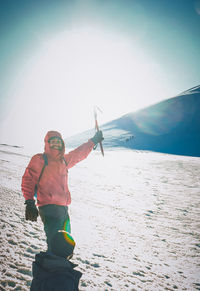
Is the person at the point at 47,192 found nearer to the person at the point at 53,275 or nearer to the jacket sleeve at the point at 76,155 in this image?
the jacket sleeve at the point at 76,155

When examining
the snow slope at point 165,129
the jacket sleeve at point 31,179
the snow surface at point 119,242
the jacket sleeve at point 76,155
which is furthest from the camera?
the snow slope at point 165,129

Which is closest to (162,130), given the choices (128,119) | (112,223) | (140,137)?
(140,137)

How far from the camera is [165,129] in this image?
70.1 meters

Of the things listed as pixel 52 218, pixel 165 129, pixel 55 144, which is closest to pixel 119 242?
pixel 52 218

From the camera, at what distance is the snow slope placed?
56237 millimetres

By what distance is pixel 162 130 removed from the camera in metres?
70.1

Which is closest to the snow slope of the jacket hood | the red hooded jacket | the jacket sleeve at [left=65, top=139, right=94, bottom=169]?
the jacket sleeve at [left=65, top=139, right=94, bottom=169]

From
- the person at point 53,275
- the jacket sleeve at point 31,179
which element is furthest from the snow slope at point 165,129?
the person at point 53,275

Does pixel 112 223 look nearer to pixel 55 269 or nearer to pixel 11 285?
pixel 11 285

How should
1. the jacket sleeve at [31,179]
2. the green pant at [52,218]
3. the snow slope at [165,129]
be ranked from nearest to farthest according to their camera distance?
the green pant at [52,218] < the jacket sleeve at [31,179] < the snow slope at [165,129]

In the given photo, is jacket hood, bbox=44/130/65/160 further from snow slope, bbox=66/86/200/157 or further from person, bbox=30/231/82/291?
snow slope, bbox=66/86/200/157

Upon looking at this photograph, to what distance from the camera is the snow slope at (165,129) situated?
185 feet

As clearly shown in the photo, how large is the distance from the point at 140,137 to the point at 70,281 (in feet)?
226

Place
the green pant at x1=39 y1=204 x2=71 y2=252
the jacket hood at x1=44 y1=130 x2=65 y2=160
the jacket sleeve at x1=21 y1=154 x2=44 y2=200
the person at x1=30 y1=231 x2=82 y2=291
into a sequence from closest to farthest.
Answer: the person at x1=30 y1=231 x2=82 y2=291 → the green pant at x1=39 y1=204 x2=71 y2=252 → the jacket sleeve at x1=21 y1=154 x2=44 y2=200 → the jacket hood at x1=44 y1=130 x2=65 y2=160
